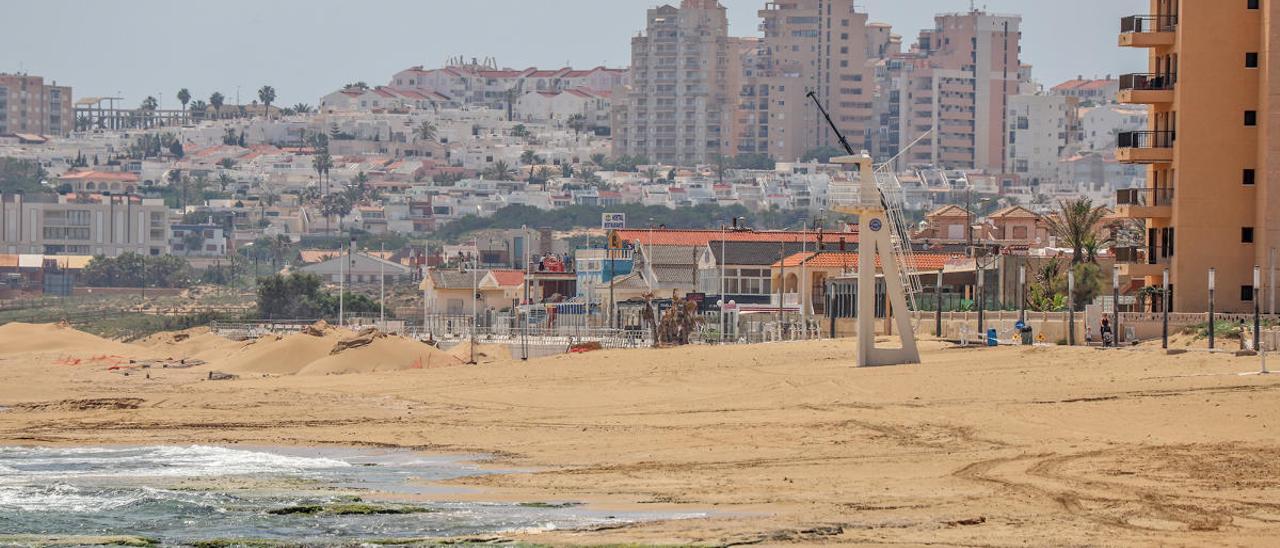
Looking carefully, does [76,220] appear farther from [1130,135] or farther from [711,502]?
[711,502]

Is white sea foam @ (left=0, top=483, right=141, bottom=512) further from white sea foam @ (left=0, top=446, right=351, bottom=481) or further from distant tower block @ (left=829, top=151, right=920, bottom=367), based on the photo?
distant tower block @ (left=829, top=151, right=920, bottom=367)

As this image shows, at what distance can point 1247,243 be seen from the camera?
1725 inches

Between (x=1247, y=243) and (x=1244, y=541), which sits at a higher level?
(x=1247, y=243)

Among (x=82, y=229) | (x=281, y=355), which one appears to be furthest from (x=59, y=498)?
(x=82, y=229)

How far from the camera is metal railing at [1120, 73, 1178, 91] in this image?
4509cm

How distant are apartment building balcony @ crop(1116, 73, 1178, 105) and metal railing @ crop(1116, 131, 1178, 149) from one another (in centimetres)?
66

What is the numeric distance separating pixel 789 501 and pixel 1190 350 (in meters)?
13.5

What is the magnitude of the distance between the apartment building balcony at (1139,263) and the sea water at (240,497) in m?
20.4

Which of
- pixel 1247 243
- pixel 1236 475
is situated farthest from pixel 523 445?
pixel 1247 243

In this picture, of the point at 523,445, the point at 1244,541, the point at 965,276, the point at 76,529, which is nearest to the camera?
the point at 1244,541

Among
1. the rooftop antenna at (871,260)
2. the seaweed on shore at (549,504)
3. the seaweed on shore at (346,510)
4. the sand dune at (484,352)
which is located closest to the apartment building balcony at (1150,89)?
the rooftop antenna at (871,260)

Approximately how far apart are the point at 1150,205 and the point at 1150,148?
1.16m

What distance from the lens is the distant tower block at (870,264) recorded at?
3806cm

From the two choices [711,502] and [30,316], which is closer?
[711,502]
